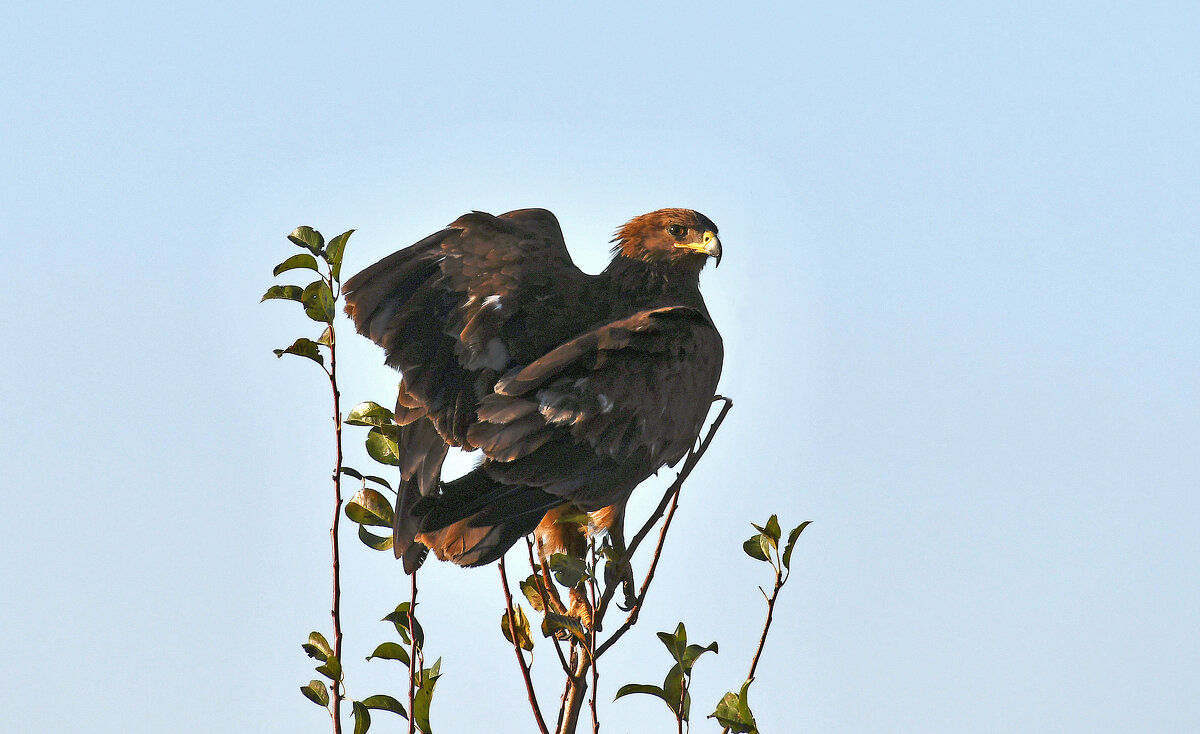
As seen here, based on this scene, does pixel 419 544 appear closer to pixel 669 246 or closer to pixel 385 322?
pixel 385 322

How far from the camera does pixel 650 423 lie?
3.43m

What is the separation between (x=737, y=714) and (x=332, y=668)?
117 centimetres

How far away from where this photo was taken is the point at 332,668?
2988mm

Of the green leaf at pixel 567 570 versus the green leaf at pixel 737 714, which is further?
the green leaf at pixel 737 714

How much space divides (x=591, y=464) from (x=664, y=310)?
2.37ft

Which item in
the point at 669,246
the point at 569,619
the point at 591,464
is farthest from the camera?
the point at 669,246

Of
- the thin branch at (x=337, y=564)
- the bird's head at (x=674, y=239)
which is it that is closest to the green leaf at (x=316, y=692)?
the thin branch at (x=337, y=564)

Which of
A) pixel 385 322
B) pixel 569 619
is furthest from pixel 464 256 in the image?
pixel 569 619

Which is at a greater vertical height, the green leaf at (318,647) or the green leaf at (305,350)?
the green leaf at (305,350)

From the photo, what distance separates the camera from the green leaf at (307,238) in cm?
318

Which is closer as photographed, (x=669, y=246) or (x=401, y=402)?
(x=401, y=402)

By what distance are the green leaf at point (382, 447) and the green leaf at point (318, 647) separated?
0.57m

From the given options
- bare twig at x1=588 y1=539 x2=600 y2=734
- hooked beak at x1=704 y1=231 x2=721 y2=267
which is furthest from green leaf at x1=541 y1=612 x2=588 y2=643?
hooked beak at x1=704 y1=231 x2=721 y2=267

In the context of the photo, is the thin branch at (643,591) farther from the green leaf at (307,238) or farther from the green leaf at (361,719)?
the green leaf at (307,238)
